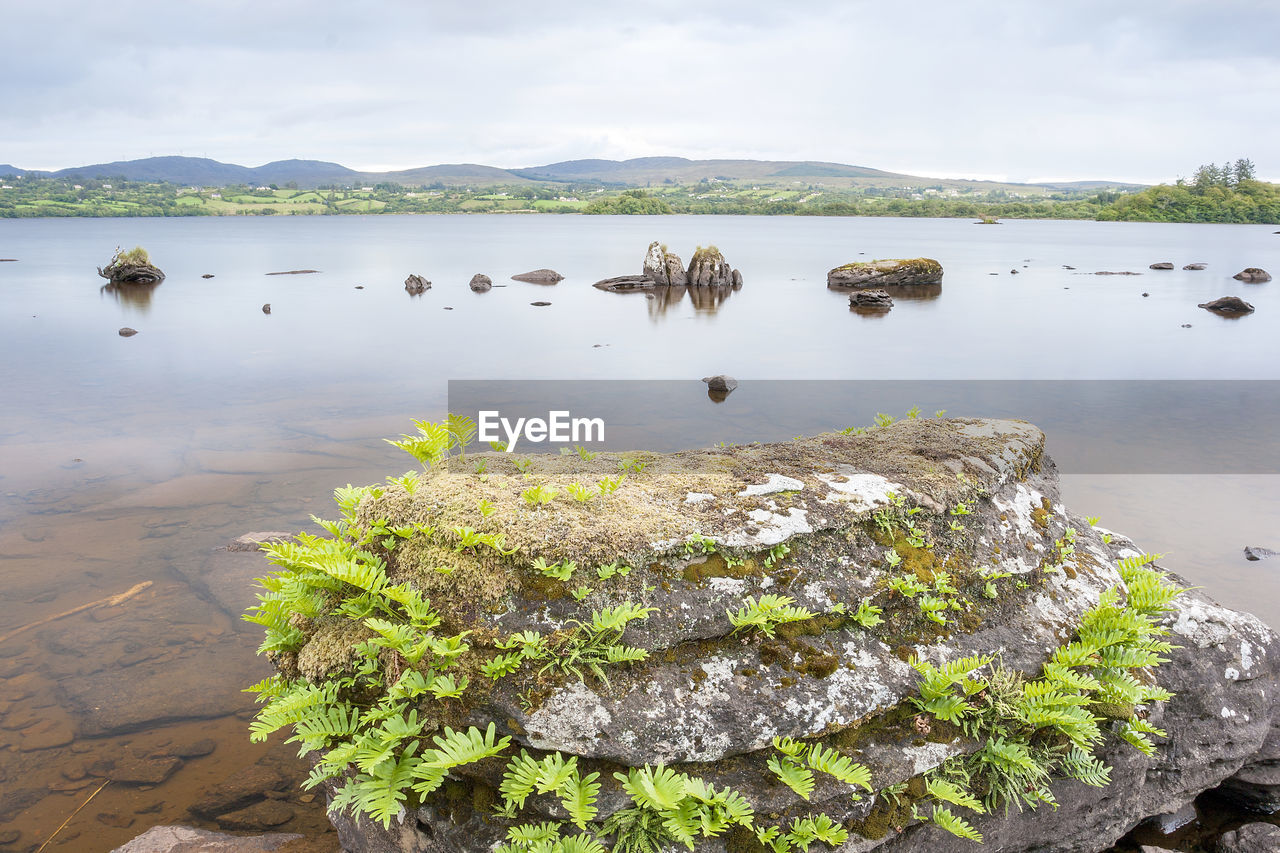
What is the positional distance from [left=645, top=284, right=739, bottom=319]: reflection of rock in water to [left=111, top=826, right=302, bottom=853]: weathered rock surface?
136ft

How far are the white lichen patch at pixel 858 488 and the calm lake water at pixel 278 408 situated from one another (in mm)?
5967

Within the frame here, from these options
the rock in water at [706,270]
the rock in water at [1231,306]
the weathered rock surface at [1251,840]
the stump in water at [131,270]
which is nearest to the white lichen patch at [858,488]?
the weathered rock surface at [1251,840]

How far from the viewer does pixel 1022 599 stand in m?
6.80

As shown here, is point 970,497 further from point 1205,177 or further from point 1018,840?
point 1205,177

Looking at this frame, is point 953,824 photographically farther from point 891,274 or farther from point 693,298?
point 891,274

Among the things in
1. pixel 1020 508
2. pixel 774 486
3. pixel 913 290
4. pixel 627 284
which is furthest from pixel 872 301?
pixel 774 486

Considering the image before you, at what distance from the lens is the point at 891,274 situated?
6338cm

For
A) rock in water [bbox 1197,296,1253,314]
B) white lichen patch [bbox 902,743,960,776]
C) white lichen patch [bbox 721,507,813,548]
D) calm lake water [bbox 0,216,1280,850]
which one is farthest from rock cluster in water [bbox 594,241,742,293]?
white lichen patch [bbox 902,743,960,776]

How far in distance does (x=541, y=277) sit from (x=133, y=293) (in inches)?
1303

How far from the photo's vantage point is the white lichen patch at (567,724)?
511 centimetres

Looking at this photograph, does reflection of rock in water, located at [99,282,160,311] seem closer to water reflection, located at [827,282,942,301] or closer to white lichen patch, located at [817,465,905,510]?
water reflection, located at [827,282,942,301]

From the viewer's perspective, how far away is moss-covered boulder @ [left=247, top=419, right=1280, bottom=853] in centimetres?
516

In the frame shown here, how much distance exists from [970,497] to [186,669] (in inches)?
387

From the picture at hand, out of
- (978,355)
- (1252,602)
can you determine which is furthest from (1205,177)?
(1252,602)
